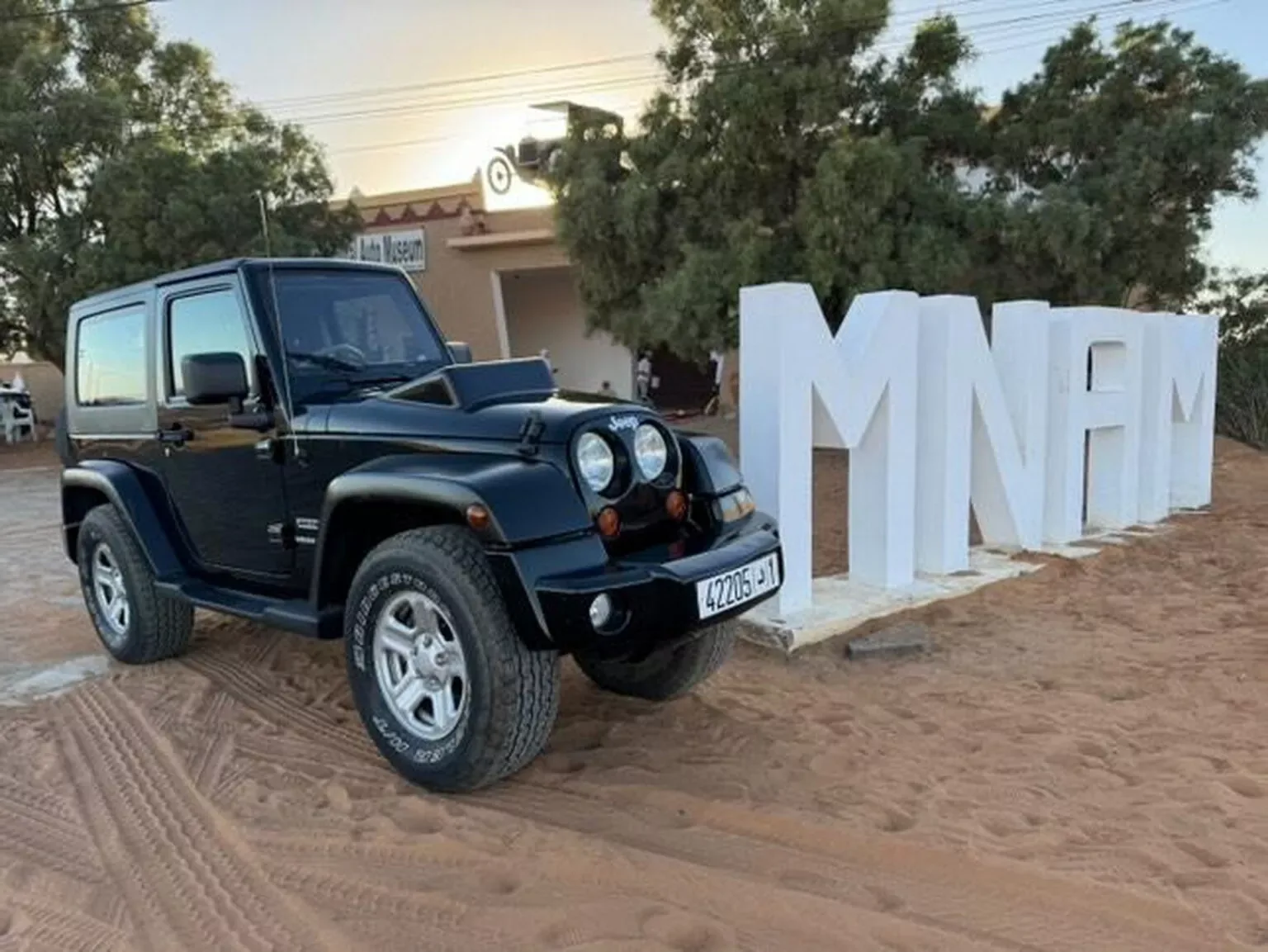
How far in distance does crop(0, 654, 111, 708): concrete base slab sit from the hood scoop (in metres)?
2.58

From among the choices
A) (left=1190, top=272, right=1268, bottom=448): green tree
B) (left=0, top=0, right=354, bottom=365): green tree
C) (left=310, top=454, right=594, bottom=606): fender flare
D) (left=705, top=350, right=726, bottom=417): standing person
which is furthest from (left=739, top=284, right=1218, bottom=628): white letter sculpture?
(left=0, top=0, right=354, bottom=365): green tree

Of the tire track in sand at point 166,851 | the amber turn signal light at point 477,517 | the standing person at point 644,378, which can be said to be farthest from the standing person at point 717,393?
the amber turn signal light at point 477,517

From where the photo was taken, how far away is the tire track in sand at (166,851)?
285 cm

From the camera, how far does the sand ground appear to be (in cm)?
281

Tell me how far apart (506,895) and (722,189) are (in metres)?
8.86

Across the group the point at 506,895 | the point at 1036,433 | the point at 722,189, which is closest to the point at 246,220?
the point at 722,189

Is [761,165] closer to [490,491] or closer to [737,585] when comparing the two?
[737,585]

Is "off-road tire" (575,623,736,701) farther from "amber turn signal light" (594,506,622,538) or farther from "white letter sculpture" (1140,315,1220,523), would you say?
"white letter sculpture" (1140,315,1220,523)

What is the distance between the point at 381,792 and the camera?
3.69m

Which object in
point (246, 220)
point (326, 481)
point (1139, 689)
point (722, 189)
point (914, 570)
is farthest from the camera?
point (246, 220)

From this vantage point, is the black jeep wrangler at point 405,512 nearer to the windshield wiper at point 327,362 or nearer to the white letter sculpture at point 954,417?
the windshield wiper at point 327,362

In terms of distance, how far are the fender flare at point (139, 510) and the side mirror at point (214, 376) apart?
111cm

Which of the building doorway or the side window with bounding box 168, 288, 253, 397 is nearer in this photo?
the side window with bounding box 168, 288, 253, 397

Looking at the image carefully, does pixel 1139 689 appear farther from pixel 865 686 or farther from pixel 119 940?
pixel 119 940
